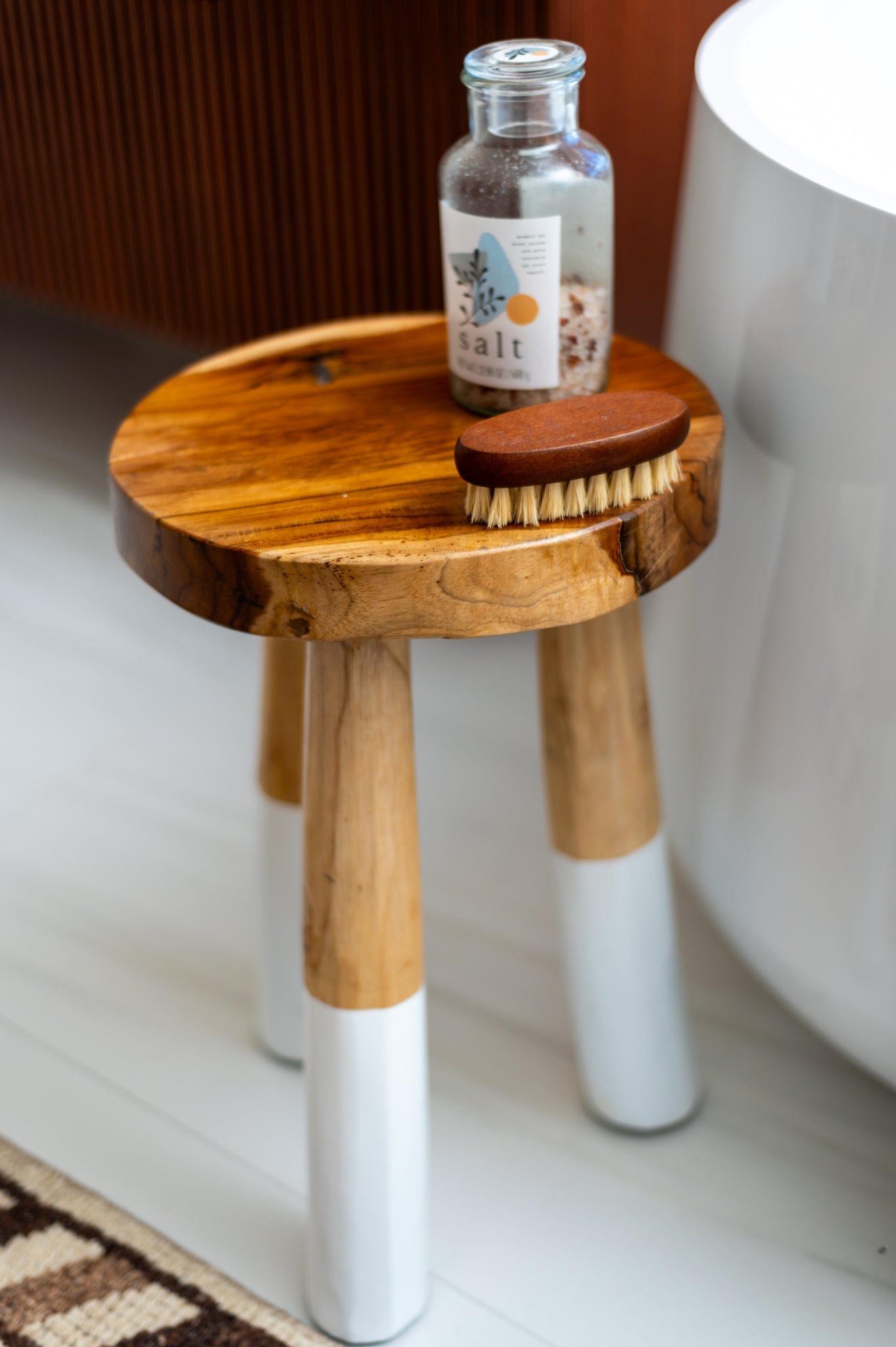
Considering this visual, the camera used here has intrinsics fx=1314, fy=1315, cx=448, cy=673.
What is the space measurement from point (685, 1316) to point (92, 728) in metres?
0.76

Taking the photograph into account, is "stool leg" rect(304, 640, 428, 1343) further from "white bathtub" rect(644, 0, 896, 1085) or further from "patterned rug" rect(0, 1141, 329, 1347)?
"white bathtub" rect(644, 0, 896, 1085)

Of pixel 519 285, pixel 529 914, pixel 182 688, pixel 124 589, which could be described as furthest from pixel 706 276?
pixel 124 589

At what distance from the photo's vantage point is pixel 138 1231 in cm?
75

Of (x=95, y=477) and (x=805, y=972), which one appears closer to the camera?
(x=805, y=972)

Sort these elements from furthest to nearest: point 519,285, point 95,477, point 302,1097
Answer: point 95,477 < point 302,1097 < point 519,285

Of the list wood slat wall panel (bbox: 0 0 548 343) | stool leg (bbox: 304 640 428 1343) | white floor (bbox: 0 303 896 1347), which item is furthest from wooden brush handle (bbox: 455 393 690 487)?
wood slat wall panel (bbox: 0 0 548 343)

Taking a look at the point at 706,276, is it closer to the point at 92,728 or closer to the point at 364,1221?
the point at 364,1221

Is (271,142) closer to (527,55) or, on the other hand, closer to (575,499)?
(527,55)

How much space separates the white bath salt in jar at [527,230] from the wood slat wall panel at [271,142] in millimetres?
459

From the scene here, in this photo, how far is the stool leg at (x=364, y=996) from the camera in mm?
593

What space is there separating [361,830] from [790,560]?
0.85ft

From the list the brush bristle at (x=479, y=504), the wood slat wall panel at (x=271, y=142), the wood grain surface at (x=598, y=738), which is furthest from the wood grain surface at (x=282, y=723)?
the wood slat wall panel at (x=271, y=142)

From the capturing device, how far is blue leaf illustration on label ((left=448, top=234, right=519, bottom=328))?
590 mm

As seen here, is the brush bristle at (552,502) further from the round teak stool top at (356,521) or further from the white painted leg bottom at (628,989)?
the white painted leg bottom at (628,989)
